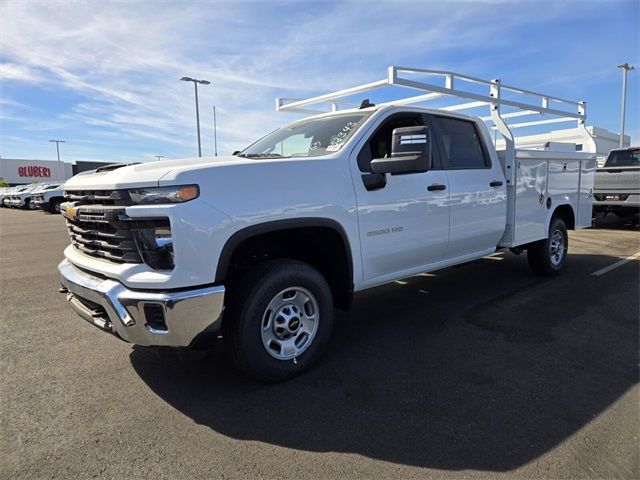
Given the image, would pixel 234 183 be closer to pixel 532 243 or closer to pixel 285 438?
pixel 285 438

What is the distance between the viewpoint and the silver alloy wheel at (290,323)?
132 inches

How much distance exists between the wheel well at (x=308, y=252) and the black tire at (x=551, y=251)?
153 inches

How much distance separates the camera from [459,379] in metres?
3.48

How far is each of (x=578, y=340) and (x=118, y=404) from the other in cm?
386

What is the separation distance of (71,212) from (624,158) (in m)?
15.5

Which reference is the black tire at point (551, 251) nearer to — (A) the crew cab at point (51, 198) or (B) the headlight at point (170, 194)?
(B) the headlight at point (170, 194)

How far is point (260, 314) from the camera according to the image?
3219mm

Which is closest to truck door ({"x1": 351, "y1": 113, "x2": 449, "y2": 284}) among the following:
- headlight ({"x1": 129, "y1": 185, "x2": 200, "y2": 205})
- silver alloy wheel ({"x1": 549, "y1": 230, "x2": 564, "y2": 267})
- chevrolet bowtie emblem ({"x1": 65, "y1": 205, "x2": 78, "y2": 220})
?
headlight ({"x1": 129, "y1": 185, "x2": 200, "y2": 205})

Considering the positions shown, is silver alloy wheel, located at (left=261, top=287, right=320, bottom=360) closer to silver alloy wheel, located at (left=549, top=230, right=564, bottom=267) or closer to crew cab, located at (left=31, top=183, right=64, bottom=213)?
silver alloy wheel, located at (left=549, top=230, right=564, bottom=267)

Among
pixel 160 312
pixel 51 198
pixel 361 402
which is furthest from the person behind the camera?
pixel 51 198

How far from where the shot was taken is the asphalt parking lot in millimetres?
2557

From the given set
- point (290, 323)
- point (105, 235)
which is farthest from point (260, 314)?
point (105, 235)

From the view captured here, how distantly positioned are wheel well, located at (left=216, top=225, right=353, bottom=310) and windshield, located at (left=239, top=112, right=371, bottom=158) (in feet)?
2.24

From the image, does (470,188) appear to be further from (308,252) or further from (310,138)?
(308,252)
